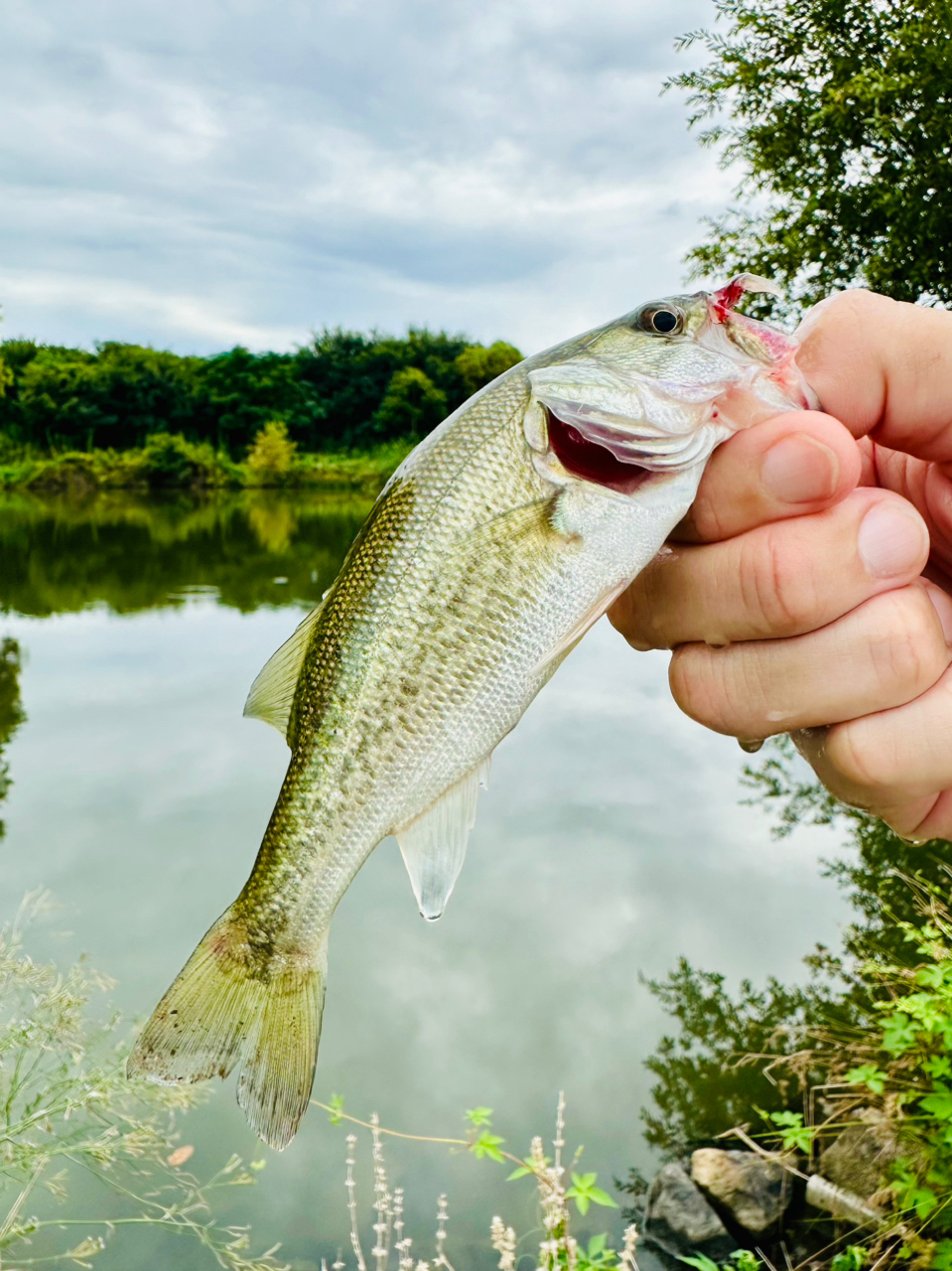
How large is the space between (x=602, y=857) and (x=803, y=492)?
25.6ft

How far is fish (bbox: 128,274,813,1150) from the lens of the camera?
1640mm

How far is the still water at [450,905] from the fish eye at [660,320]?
16.0 ft

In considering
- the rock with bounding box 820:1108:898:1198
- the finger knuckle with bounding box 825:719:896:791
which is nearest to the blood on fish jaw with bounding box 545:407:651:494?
the finger knuckle with bounding box 825:719:896:791

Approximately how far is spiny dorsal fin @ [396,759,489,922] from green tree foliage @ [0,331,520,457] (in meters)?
52.1

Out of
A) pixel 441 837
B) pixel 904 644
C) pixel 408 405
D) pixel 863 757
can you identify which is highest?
pixel 408 405

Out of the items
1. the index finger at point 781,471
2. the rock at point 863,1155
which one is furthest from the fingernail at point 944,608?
the rock at point 863,1155

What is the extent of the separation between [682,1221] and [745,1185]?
1.22 ft

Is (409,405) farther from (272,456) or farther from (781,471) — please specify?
(781,471)

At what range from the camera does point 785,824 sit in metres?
9.99

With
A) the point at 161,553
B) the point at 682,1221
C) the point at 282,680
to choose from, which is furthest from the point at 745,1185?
the point at 161,553

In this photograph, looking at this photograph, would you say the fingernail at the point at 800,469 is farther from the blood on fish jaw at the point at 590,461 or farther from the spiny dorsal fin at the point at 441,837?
the spiny dorsal fin at the point at 441,837

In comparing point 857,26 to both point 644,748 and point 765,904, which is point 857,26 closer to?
point 644,748

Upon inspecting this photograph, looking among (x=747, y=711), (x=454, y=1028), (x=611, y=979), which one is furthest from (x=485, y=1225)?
(x=747, y=711)

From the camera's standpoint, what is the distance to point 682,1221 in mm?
4621
